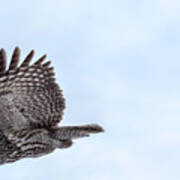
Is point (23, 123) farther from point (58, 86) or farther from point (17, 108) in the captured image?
point (58, 86)

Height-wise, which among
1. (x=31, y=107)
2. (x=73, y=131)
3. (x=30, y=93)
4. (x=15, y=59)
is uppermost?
(x=15, y=59)

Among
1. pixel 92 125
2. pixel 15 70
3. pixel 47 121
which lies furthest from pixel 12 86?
→ pixel 92 125

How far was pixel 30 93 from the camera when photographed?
32.3 ft

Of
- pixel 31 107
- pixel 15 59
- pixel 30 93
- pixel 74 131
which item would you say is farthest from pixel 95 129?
pixel 15 59

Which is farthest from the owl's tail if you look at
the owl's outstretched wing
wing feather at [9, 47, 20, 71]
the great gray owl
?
wing feather at [9, 47, 20, 71]

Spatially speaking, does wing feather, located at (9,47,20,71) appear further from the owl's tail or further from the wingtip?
the wingtip

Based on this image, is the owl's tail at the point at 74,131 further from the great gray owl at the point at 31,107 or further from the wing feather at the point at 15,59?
the wing feather at the point at 15,59

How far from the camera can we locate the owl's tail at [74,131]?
9.78 metres

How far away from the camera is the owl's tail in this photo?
32.1 ft

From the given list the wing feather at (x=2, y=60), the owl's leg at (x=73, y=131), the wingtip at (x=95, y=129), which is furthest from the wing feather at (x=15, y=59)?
the wingtip at (x=95, y=129)

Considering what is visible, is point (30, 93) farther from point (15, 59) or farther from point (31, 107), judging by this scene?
point (15, 59)

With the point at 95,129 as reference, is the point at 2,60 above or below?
above

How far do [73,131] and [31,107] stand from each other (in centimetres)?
99

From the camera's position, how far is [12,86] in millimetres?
9773
